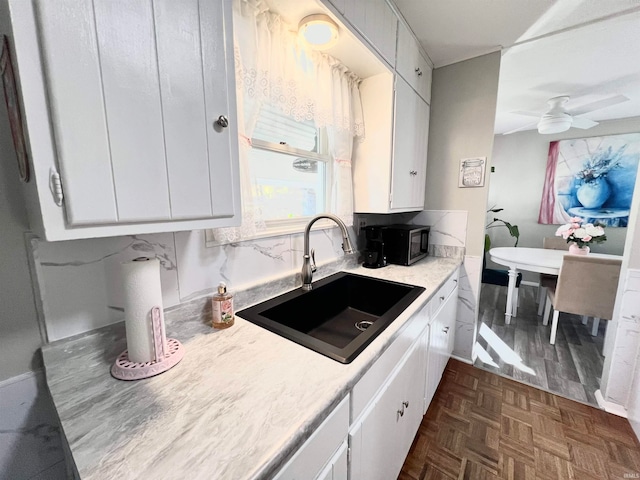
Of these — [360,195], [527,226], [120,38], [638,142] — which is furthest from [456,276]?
[638,142]

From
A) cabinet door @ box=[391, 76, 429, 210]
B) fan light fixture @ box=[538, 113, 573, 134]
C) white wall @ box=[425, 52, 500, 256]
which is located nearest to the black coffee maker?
cabinet door @ box=[391, 76, 429, 210]

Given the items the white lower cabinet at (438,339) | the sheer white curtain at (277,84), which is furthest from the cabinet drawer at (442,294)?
the sheer white curtain at (277,84)

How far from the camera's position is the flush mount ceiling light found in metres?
1.06

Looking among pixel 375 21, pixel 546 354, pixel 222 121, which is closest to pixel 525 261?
pixel 546 354

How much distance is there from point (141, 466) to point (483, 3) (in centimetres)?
223

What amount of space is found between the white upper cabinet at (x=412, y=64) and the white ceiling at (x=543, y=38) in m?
0.06

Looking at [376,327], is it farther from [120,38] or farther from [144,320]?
[120,38]

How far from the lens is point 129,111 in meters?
0.51

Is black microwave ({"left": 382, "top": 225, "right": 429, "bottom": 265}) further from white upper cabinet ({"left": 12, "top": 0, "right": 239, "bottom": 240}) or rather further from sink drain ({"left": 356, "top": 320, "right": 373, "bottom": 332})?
white upper cabinet ({"left": 12, "top": 0, "right": 239, "bottom": 240})

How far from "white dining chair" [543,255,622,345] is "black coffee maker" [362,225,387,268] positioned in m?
1.72

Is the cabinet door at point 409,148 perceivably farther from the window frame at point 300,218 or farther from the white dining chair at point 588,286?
the white dining chair at point 588,286

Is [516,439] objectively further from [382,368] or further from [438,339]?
[382,368]

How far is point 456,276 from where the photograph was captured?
6.34ft

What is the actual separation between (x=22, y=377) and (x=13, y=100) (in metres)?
0.65
